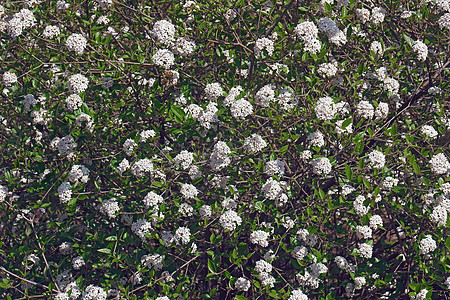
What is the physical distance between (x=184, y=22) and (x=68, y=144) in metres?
1.81

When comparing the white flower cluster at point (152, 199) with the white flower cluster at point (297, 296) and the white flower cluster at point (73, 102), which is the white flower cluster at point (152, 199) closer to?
the white flower cluster at point (73, 102)

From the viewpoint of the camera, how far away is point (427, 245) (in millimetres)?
4652

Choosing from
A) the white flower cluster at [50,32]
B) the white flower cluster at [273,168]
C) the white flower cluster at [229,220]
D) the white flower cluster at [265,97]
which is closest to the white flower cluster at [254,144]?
the white flower cluster at [273,168]

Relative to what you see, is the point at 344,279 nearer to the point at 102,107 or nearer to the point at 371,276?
the point at 371,276

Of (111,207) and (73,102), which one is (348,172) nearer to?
(111,207)

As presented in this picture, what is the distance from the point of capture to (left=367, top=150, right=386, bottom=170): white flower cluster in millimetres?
4630

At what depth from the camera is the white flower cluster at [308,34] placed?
16.0 feet

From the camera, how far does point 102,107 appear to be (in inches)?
219

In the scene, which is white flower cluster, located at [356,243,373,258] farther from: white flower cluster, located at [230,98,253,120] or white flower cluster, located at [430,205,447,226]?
white flower cluster, located at [230,98,253,120]

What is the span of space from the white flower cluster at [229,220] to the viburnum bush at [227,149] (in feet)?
0.04

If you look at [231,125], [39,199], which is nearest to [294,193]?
[231,125]

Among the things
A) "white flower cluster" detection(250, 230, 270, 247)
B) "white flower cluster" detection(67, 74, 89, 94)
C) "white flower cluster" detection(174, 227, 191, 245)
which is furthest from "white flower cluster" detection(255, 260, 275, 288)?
"white flower cluster" detection(67, 74, 89, 94)

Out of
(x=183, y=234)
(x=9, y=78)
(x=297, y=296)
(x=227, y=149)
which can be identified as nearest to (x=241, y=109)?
(x=227, y=149)

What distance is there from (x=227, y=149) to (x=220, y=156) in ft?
0.30
